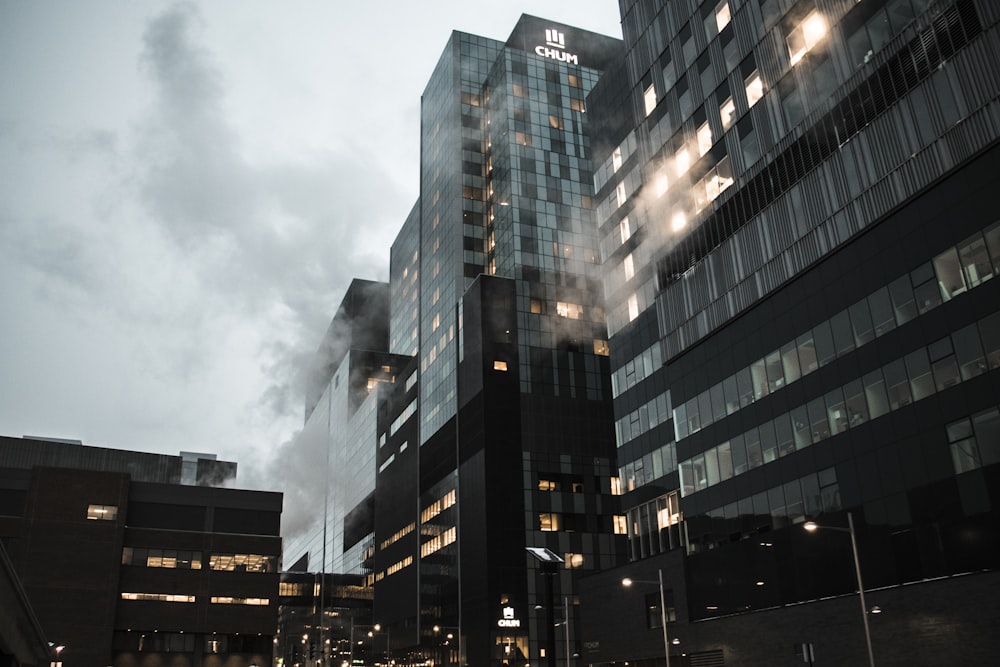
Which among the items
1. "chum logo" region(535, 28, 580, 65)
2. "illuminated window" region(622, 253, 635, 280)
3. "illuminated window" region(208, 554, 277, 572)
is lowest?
"illuminated window" region(208, 554, 277, 572)

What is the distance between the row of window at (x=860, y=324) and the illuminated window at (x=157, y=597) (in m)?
68.9

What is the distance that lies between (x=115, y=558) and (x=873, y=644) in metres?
84.5

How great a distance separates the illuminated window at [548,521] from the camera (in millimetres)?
95375

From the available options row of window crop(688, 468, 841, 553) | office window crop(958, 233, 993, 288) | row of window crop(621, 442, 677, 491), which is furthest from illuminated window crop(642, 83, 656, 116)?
office window crop(958, 233, 993, 288)

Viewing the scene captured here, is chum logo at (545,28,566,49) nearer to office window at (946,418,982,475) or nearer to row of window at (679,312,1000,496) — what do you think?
row of window at (679,312,1000,496)

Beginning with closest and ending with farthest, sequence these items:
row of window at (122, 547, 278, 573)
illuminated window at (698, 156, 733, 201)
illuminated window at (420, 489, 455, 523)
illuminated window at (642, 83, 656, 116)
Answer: illuminated window at (698, 156, 733, 201) → illuminated window at (642, 83, 656, 116) → row of window at (122, 547, 278, 573) → illuminated window at (420, 489, 455, 523)

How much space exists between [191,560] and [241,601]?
7774 mm

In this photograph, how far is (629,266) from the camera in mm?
71500

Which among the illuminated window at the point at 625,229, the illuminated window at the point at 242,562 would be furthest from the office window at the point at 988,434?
the illuminated window at the point at 242,562

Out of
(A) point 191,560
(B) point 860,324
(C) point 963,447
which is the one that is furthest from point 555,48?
(C) point 963,447

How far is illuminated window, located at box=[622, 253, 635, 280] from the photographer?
71.0 m

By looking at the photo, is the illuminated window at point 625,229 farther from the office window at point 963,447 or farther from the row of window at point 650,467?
the office window at point 963,447

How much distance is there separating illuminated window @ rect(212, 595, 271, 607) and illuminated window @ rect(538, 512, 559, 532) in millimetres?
35559

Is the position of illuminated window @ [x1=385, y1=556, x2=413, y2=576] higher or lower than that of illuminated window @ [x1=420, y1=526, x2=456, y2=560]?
lower
